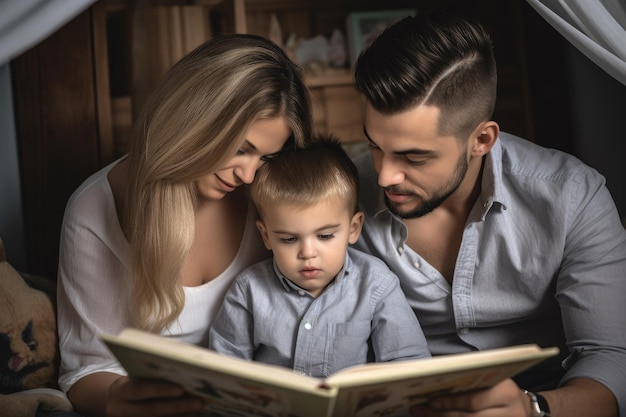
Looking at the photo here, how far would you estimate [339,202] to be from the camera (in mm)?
1860

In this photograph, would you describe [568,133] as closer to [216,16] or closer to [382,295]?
[382,295]

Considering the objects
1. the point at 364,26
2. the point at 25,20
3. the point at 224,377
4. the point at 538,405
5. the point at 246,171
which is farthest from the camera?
the point at 364,26

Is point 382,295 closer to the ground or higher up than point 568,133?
closer to the ground

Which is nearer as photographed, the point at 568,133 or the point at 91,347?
the point at 91,347

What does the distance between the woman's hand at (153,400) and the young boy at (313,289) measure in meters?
0.52

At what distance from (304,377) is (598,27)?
3.62 ft

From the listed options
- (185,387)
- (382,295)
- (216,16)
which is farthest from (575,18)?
(216,16)

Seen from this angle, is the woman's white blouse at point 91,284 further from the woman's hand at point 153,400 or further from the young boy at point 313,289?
the woman's hand at point 153,400

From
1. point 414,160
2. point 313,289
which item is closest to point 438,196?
point 414,160

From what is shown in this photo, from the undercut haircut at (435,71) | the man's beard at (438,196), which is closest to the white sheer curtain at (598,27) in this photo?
the undercut haircut at (435,71)

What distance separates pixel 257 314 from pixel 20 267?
108 cm

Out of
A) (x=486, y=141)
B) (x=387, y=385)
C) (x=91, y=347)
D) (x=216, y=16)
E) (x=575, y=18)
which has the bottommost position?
(x=91, y=347)

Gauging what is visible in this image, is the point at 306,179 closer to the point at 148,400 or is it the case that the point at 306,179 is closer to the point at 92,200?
the point at 92,200

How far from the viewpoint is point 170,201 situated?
1.86m
